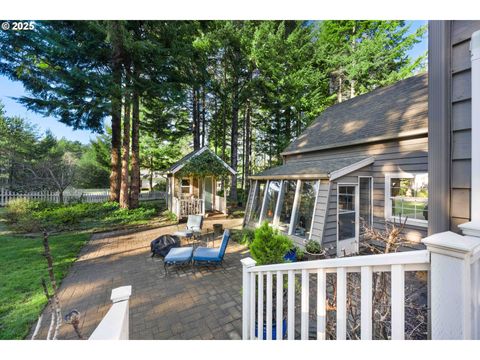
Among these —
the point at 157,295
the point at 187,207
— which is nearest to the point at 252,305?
the point at 157,295

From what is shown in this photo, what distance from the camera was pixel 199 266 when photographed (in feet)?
16.7

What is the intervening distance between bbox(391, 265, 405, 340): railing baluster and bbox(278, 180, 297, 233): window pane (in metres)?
5.46

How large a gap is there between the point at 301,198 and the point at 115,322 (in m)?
5.55

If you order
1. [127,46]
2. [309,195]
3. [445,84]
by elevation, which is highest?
[127,46]

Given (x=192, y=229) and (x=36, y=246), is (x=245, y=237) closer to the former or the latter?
(x=192, y=229)

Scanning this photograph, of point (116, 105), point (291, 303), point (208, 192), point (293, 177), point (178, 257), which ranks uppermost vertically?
point (116, 105)

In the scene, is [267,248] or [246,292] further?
[267,248]

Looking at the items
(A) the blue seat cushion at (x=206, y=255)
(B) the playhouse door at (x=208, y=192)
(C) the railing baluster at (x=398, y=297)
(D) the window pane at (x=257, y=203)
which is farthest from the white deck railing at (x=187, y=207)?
(C) the railing baluster at (x=398, y=297)

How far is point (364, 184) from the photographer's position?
6258mm

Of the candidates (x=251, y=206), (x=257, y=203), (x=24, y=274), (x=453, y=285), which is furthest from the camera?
(x=251, y=206)
